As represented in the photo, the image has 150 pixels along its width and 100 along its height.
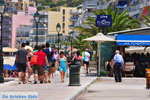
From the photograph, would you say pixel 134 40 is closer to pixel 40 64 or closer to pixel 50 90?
pixel 40 64

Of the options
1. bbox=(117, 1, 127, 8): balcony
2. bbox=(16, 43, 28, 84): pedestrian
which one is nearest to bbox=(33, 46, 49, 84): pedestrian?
bbox=(16, 43, 28, 84): pedestrian

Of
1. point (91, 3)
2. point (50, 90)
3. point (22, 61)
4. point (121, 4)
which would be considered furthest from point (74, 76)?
point (91, 3)

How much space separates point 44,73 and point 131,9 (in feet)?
244

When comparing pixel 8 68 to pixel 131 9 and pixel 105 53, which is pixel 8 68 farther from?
pixel 131 9

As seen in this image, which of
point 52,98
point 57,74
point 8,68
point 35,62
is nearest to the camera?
point 52,98

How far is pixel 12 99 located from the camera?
469 inches

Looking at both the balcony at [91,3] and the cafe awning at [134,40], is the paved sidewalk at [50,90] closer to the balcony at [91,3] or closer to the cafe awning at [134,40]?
the cafe awning at [134,40]

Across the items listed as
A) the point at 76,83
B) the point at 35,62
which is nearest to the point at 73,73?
the point at 76,83

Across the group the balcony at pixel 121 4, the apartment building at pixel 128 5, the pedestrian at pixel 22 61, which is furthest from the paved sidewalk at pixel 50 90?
the balcony at pixel 121 4

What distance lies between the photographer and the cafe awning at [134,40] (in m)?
34.7

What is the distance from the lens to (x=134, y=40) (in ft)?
114

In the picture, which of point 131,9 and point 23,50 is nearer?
point 23,50

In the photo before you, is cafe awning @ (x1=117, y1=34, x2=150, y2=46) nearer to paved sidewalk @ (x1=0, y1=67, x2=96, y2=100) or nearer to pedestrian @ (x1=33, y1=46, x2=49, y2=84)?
pedestrian @ (x1=33, y1=46, x2=49, y2=84)

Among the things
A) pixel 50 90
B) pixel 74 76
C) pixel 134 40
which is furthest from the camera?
pixel 134 40
